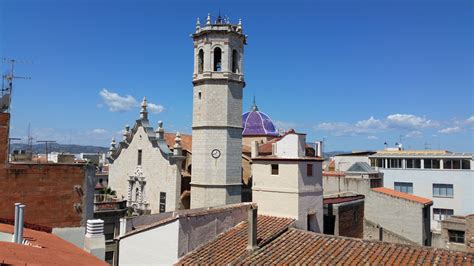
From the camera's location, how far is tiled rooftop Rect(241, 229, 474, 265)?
13141mm

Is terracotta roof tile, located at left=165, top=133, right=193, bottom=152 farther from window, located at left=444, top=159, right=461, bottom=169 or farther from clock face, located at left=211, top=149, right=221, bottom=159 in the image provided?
window, located at left=444, top=159, right=461, bottom=169

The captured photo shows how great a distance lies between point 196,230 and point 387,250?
7088 millimetres

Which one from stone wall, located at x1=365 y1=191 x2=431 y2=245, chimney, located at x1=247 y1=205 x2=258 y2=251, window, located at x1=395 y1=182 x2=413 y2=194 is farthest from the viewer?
window, located at x1=395 y1=182 x2=413 y2=194

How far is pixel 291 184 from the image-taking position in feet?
65.3

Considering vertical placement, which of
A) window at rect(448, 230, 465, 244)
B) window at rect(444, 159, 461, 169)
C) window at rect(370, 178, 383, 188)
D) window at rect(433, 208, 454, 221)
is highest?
window at rect(444, 159, 461, 169)

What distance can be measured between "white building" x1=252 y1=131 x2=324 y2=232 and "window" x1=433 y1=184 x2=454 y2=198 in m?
20.2

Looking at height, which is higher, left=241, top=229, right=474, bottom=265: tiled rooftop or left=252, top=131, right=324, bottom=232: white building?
left=252, top=131, right=324, bottom=232: white building

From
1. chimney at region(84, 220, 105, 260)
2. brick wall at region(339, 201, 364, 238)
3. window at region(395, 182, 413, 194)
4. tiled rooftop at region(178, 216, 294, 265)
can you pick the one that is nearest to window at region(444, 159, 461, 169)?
window at region(395, 182, 413, 194)

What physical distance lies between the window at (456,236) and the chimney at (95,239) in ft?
81.1

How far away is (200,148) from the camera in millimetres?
25688

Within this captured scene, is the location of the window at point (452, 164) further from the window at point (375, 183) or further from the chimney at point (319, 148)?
the chimney at point (319, 148)

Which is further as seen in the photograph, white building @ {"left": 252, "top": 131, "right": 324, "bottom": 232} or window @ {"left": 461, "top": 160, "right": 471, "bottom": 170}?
window @ {"left": 461, "top": 160, "right": 471, "bottom": 170}

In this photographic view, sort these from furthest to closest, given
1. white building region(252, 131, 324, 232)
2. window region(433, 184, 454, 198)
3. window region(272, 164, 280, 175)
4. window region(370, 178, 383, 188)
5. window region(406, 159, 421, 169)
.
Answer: window region(406, 159, 421, 169)
window region(433, 184, 454, 198)
window region(370, 178, 383, 188)
window region(272, 164, 280, 175)
white building region(252, 131, 324, 232)

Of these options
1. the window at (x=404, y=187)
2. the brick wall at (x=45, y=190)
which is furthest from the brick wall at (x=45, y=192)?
the window at (x=404, y=187)
